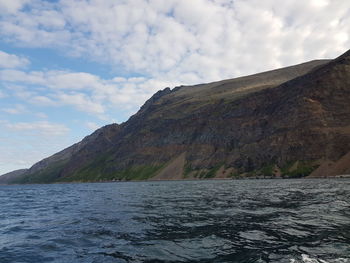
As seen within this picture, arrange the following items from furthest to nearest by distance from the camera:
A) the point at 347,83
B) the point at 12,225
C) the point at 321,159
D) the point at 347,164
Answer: the point at 347,83 → the point at 321,159 → the point at 347,164 → the point at 12,225

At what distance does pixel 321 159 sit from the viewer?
167 metres

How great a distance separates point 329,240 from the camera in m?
19.3

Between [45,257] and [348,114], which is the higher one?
[348,114]

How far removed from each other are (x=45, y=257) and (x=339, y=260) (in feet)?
50.1

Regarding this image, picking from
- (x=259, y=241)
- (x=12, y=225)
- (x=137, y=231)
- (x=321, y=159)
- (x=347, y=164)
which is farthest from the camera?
(x=321, y=159)

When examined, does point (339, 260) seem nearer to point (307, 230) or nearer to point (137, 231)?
point (307, 230)

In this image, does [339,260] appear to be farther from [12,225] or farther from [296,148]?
[296,148]

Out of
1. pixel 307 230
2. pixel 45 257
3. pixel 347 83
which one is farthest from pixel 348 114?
pixel 45 257

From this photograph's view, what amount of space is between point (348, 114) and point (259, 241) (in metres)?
174

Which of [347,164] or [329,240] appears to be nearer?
[329,240]

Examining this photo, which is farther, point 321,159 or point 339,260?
point 321,159

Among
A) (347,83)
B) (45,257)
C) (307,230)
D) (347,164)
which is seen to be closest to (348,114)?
(347,83)

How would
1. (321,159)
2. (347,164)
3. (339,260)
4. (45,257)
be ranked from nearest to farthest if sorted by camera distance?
(339,260)
(45,257)
(347,164)
(321,159)

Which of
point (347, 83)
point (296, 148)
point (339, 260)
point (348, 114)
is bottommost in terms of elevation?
point (339, 260)
